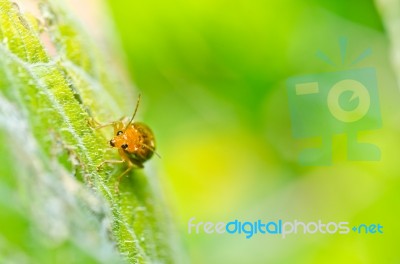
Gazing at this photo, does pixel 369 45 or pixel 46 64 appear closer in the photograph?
pixel 46 64

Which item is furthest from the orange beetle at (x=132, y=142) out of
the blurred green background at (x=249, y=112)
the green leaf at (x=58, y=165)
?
the blurred green background at (x=249, y=112)

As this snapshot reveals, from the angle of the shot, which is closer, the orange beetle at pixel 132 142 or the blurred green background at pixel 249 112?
the orange beetle at pixel 132 142

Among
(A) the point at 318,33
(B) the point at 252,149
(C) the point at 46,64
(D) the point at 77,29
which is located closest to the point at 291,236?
(B) the point at 252,149

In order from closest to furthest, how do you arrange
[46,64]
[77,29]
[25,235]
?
[25,235], [46,64], [77,29]

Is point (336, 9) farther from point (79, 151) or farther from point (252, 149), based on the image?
point (79, 151)
